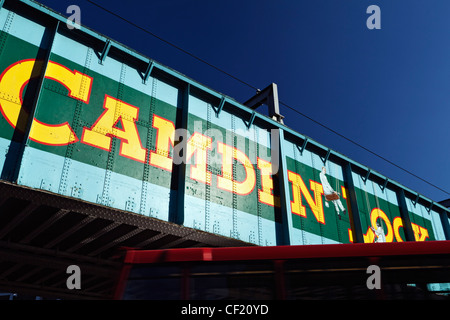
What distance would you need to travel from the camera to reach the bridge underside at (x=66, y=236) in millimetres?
9898

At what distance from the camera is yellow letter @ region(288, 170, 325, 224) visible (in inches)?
615

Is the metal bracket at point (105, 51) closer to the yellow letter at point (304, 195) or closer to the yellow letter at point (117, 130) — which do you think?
the yellow letter at point (117, 130)

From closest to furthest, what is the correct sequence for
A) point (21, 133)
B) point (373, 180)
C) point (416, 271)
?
point (416, 271) < point (21, 133) < point (373, 180)

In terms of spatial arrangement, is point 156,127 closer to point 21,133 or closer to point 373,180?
point 21,133

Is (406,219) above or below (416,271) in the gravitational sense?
above

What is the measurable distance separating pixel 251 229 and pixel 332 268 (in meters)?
7.85

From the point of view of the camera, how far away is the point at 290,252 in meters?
5.81

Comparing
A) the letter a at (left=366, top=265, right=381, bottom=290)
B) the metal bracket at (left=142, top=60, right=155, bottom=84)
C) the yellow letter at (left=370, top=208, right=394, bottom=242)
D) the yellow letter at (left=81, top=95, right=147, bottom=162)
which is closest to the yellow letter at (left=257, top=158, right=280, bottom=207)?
the yellow letter at (left=81, top=95, right=147, bottom=162)

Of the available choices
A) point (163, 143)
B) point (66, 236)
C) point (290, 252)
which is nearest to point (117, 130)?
point (163, 143)

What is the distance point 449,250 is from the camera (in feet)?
18.6

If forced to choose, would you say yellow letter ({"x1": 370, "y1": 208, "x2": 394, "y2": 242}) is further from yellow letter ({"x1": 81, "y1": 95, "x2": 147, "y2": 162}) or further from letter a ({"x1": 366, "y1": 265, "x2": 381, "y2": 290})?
letter a ({"x1": 366, "y1": 265, "x2": 381, "y2": 290})
